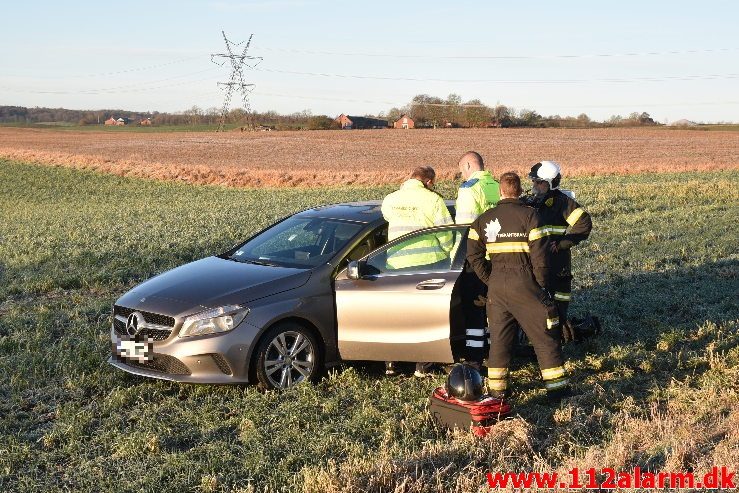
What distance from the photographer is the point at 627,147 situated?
63.9 meters

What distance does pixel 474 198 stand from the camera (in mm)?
7594

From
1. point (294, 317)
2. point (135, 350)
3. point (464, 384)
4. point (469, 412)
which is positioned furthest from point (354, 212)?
point (469, 412)

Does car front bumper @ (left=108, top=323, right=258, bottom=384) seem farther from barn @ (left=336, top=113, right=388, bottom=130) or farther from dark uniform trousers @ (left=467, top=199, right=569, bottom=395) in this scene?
barn @ (left=336, top=113, right=388, bottom=130)

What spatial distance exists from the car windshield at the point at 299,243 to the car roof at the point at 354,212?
0.09 m

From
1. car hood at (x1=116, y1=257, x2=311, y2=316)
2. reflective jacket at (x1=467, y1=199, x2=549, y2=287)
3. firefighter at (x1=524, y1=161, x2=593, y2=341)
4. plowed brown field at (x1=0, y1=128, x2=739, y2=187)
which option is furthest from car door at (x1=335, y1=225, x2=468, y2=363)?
plowed brown field at (x1=0, y1=128, x2=739, y2=187)

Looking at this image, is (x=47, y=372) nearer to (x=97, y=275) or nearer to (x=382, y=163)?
(x=97, y=275)

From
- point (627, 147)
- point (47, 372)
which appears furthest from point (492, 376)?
point (627, 147)

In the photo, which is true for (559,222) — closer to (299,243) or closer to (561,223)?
(561,223)

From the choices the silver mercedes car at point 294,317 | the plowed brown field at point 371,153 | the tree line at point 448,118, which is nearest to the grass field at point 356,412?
the silver mercedes car at point 294,317

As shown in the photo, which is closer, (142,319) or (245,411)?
(245,411)

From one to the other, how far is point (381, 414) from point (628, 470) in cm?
191

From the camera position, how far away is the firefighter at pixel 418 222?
726 cm

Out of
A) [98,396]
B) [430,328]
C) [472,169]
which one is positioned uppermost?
[472,169]

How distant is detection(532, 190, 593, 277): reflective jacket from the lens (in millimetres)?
7637
